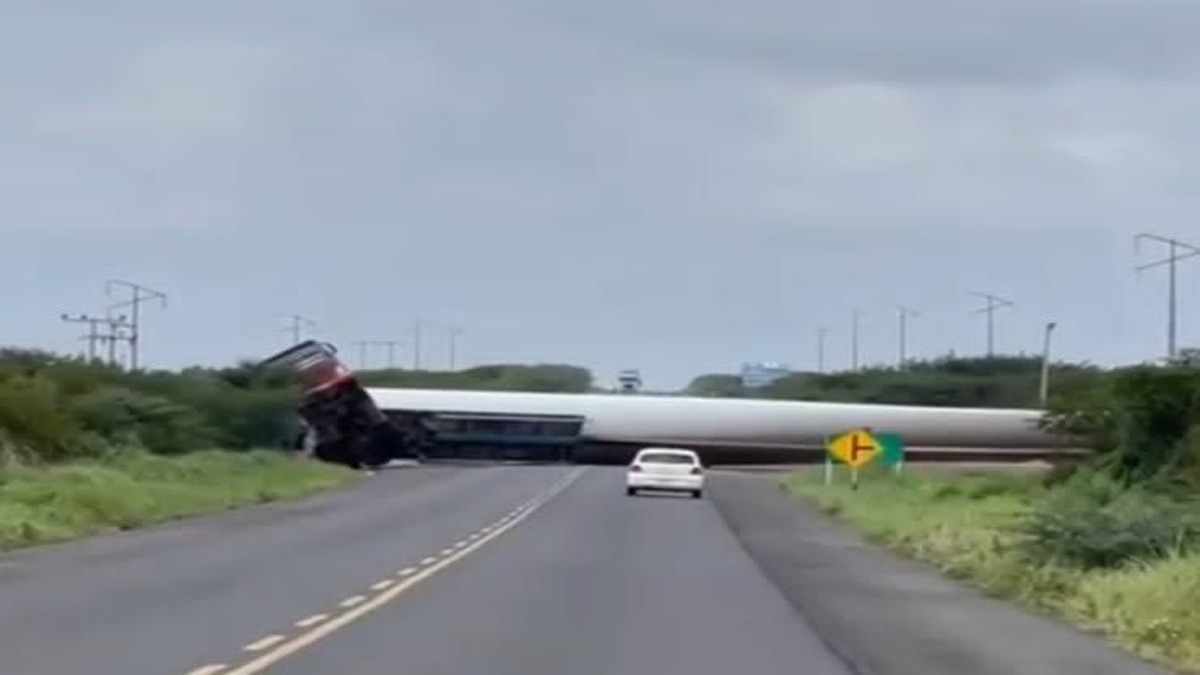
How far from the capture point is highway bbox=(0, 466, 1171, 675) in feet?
64.0

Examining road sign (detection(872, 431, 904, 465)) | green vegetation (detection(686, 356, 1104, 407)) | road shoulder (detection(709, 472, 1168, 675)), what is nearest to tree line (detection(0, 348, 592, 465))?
road sign (detection(872, 431, 904, 465))

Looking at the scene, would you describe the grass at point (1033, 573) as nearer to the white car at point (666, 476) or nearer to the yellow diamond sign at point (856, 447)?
the yellow diamond sign at point (856, 447)

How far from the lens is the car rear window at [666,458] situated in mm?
71062

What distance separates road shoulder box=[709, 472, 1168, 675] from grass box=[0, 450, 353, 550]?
11.0 metres

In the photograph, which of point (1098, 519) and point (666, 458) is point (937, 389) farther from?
point (1098, 519)

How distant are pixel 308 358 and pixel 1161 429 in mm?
56349

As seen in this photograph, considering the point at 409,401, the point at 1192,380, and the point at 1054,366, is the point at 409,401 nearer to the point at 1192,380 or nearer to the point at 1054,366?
the point at 1054,366

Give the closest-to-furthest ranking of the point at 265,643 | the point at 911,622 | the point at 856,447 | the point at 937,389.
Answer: the point at 265,643 < the point at 911,622 < the point at 856,447 < the point at 937,389

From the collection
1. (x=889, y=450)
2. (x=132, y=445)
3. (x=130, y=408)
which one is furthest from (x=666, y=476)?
(x=130, y=408)

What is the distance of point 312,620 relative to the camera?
75.1 ft

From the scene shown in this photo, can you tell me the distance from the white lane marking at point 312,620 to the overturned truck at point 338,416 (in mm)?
76370

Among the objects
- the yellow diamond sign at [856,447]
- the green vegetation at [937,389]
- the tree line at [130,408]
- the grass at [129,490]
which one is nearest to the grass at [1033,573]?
the yellow diamond sign at [856,447]

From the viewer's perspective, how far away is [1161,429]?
53.3 m

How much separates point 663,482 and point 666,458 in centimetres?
138
